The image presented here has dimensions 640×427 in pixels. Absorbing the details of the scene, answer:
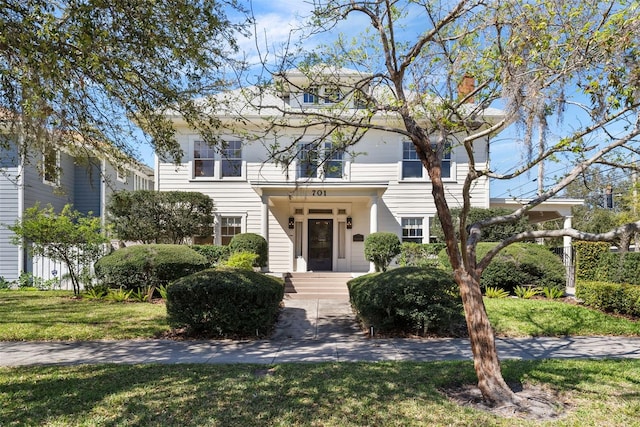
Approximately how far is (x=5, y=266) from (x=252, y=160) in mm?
9224

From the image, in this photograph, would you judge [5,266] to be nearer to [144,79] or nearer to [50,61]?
[144,79]

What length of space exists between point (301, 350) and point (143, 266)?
6.49 metres

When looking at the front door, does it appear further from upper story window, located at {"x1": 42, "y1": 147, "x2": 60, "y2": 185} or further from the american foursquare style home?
upper story window, located at {"x1": 42, "y1": 147, "x2": 60, "y2": 185}

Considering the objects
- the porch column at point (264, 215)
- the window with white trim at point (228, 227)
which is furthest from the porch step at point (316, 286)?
the window with white trim at point (228, 227)

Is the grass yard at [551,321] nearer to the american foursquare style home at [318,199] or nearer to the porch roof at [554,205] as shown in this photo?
the porch roof at [554,205]

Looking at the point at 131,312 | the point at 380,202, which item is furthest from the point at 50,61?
the point at 380,202

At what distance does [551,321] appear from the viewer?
924cm

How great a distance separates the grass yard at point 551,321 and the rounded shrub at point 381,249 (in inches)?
180

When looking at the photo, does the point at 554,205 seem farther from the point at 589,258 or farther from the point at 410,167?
the point at 410,167

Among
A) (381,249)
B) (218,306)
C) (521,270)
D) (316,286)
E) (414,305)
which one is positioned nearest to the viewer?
(218,306)

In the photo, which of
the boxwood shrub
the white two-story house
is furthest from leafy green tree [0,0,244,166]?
the white two-story house

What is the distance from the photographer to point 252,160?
16766 millimetres

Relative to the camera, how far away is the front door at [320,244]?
17.2 metres

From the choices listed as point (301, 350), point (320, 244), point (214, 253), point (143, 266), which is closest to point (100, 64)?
point (301, 350)
